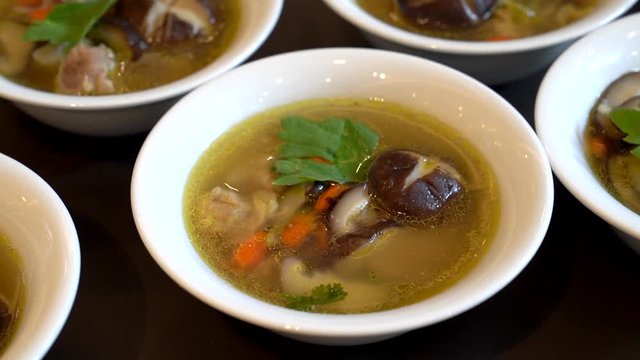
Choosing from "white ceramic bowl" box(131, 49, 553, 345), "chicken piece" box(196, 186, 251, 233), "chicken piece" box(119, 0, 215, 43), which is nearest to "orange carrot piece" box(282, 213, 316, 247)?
"chicken piece" box(196, 186, 251, 233)

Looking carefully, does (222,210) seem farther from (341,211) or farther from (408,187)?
(408,187)

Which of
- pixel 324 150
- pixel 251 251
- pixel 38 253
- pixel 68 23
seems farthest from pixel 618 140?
pixel 68 23

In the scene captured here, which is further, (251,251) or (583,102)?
(583,102)

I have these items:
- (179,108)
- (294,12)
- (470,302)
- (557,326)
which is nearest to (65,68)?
(179,108)

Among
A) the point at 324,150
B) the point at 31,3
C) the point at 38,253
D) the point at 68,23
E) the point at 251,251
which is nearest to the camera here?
the point at 38,253

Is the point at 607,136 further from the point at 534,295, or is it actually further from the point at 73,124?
the point at 73,124

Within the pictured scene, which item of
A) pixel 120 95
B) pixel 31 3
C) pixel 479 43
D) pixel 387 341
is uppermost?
pixel 479 43

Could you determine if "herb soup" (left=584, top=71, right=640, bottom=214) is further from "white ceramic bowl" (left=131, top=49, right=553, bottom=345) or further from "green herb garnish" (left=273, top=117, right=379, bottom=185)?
"green herb garnish" (left=273, top=117, right=379, bottom=185)

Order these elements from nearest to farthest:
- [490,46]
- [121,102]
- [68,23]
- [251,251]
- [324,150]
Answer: [251,251] → [324,150] → [121,102] → [490,46] → [68,23]
